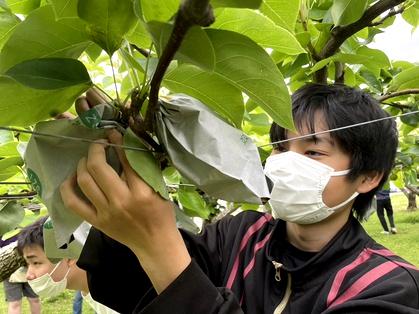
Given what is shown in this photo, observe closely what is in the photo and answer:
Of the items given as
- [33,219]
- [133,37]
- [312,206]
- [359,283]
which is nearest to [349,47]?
[312,206]

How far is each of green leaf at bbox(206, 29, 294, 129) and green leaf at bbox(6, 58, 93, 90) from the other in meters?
0.15

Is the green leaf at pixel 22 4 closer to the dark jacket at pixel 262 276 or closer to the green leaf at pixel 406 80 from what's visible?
the dark jacket at pixel 262 276

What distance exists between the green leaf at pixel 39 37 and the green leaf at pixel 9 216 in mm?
794

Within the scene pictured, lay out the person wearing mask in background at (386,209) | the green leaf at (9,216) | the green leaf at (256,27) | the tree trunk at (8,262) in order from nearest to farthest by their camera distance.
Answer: the green leaf at (256,27) → the green leaf at (9,216) → the tree trunk at (8,262) → the person wearing mask in background at (386,209)

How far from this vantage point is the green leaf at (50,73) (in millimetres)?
489

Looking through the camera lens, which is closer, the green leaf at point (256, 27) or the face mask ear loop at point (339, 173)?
the green leaf at point (256, 27)

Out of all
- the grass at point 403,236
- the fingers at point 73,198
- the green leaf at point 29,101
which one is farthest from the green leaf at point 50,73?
the grass at point 403,236

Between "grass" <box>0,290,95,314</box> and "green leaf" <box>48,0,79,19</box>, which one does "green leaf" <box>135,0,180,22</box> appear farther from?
"grass" <box>0,290,95,314</box>

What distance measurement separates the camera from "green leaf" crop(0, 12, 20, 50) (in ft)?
2.15

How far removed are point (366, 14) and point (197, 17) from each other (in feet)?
2.04

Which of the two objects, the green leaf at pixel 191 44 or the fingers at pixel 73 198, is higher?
the green leaf at pixel 191 44

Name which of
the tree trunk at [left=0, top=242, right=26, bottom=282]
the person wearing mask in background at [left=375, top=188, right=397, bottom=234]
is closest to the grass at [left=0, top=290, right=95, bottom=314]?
the tree trunk at [left=0, top=242, right=26, bottom=282]

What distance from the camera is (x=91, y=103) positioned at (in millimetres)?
575

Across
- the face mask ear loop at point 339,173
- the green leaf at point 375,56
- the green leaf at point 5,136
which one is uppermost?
the green leaf at point 375,56
